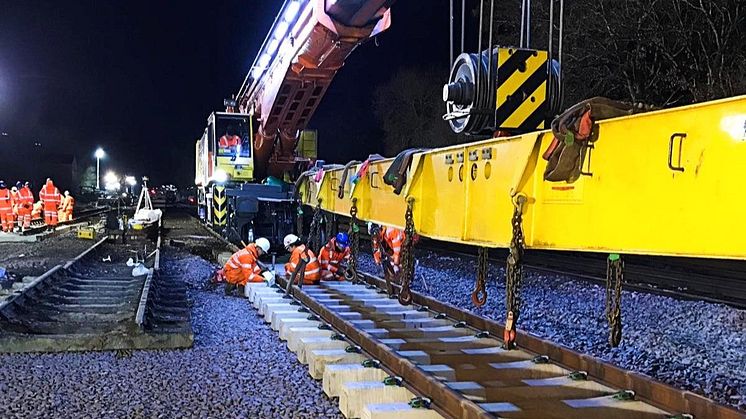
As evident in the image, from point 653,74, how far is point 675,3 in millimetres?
2050

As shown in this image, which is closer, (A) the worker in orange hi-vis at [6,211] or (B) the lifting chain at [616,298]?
(B) the lifting chain at [616,298]

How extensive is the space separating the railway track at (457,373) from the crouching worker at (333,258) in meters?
2.42

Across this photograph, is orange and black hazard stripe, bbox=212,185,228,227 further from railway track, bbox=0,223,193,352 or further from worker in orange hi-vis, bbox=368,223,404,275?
worker in orange hi-vis, bbox=368,223,404,275

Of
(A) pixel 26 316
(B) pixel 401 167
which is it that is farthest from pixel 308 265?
(B) pixel 401 167

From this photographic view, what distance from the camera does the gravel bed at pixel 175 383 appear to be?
431 centimetres

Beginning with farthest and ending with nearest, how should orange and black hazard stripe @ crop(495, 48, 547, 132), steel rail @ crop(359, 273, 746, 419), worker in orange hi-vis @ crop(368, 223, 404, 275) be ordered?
worker in orange hi-vis @ crop(368, 223, 404, 275)
orange and black hazard stripe @ crop(495, 48, 547, 132)
steel rail @ crop(359, 273, 746, 419)

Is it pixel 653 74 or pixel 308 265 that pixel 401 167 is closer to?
pixel 308 265

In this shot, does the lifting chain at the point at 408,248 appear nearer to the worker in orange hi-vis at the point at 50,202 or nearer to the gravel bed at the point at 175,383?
the gravel bed at the point at 175,383

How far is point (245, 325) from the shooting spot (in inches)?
275

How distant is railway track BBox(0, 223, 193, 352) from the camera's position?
581cm

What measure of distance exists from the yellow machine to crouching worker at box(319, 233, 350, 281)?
542cm

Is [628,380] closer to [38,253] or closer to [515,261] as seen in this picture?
[515,261]

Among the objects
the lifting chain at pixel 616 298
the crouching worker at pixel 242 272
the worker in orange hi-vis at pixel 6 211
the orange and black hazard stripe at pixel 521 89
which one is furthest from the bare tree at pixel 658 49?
the worker in orange hi-vis at pixel 6 211

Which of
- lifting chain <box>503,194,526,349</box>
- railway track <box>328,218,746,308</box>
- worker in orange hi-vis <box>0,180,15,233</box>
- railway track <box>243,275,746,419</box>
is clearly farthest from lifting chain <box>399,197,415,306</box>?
worker in orange hi-vis <box>0,180,15,233</box>
